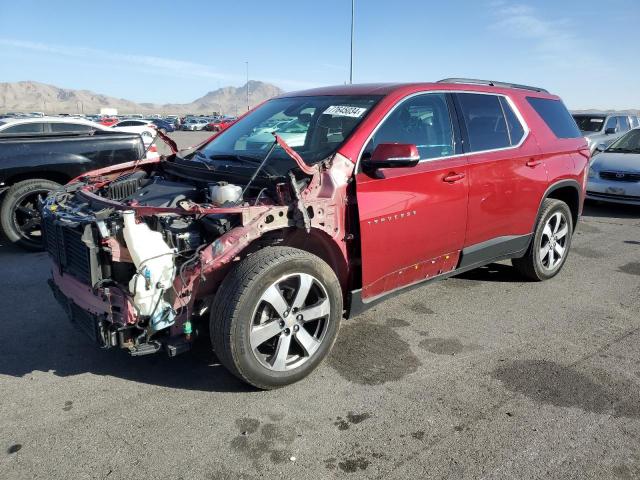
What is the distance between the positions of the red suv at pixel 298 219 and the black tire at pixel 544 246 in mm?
126

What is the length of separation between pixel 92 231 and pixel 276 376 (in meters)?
1.35

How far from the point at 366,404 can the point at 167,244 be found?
149 cm

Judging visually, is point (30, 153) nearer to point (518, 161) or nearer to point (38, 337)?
point (38, 337)

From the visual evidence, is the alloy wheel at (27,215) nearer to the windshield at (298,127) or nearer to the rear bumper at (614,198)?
the windshield at (298,127)

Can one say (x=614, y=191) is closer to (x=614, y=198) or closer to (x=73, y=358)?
(x=614, y=198)

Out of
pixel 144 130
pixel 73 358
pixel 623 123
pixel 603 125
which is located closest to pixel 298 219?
pixel 73 358

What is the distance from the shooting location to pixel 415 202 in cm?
370

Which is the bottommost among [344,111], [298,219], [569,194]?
[569,194]

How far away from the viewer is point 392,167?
3.43 meters

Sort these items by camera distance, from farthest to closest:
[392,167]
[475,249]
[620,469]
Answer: [475,249] < [392,167] < [620,469]

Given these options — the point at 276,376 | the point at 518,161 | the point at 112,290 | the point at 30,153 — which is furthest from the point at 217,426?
the point at 30,153

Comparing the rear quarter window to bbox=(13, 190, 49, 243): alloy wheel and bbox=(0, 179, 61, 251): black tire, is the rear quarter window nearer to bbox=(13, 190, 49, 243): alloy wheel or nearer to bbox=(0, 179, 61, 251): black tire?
bbox=(0, 179, 61, 251): black tire

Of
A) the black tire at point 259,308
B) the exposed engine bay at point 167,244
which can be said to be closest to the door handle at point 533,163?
the exposed engine bay at point 167,244

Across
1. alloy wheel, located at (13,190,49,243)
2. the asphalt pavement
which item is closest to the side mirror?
the asphalt pavement
